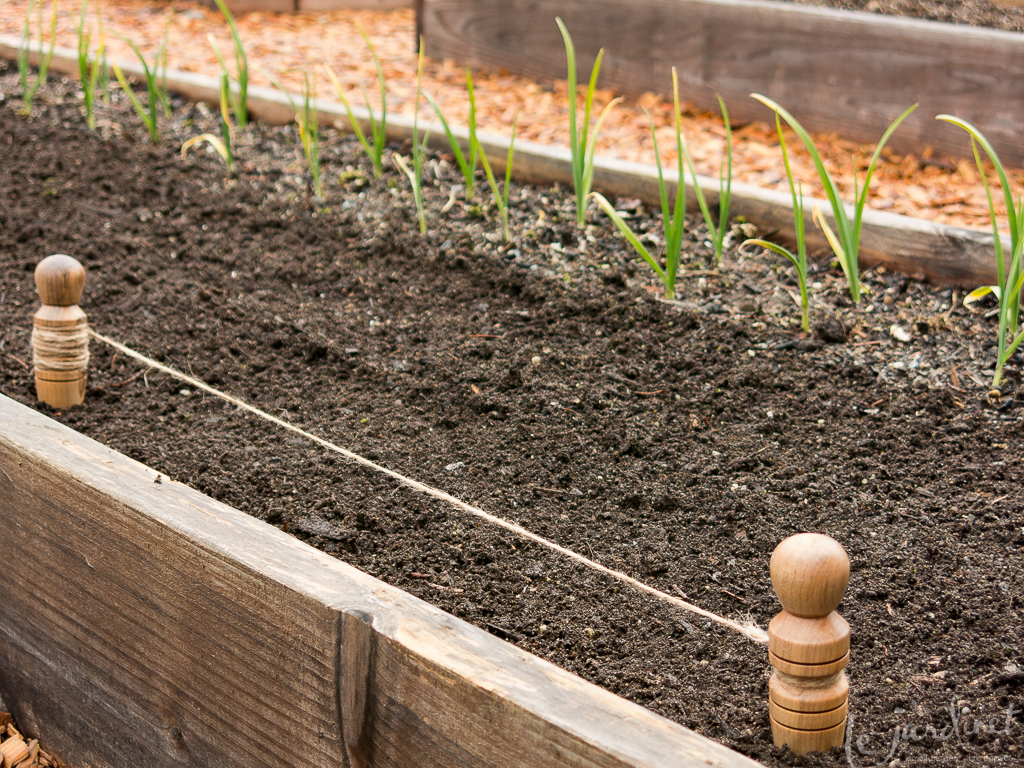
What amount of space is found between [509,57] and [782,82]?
3.73ft

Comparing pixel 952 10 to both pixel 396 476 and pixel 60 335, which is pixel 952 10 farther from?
pixel 60 335

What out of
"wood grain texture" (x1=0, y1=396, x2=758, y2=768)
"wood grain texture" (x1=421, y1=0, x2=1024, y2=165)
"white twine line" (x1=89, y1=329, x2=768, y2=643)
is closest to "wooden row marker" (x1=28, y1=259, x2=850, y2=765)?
"wood grain texture" (x1=0, y1=396, x2=758, y2=768)

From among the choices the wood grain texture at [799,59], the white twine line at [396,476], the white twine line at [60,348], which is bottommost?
the white twine line at [396,476]

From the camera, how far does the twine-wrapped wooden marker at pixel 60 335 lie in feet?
5.04

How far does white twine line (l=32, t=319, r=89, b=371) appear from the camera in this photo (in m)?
1.60

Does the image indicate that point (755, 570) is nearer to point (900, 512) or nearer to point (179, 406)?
point (900, 512)

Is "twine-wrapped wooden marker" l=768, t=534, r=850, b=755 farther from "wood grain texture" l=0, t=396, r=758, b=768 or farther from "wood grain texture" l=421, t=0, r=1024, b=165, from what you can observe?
"wood grain texture" l=421, t=0, r=1024, b=165

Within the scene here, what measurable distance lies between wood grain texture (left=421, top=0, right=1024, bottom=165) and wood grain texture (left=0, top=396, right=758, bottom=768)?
2533 mm

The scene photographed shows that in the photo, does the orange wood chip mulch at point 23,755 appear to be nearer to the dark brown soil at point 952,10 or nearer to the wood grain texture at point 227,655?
the wood grain texture at point 227,655

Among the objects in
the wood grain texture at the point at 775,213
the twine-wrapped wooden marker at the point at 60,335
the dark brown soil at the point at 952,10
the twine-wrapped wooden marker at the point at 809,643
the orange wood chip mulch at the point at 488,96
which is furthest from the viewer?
the dark brown soil at the point at 952,10

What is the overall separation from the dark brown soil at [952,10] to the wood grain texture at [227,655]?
3147 millimetres

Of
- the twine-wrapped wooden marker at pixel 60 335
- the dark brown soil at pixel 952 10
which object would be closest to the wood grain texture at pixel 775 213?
the twine-wrapped wooden marker at pixel 60 335

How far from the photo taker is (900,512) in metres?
1.45

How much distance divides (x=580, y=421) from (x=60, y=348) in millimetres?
944
